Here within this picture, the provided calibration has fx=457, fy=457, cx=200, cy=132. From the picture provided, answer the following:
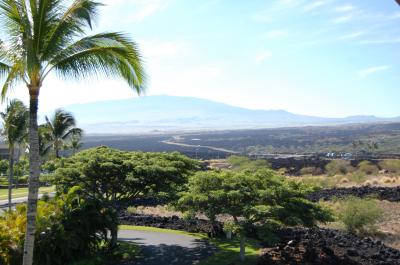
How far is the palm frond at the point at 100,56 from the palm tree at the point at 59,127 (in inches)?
1193

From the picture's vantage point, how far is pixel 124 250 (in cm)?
1909

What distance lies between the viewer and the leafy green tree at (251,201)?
645 inches

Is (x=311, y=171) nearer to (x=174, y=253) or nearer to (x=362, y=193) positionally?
(x=362, y=193)

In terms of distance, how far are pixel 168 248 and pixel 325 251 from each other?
258 inches

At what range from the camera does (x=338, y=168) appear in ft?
219

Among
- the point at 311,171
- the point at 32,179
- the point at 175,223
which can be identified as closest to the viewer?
the point at 32,179

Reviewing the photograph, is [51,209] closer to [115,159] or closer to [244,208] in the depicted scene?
[115,159]

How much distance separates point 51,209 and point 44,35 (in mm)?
8397

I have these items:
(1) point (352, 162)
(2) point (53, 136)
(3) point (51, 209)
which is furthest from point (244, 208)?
(1) point (352, 162)

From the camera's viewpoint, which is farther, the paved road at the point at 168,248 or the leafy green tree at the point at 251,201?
the paved road at the point at 168,248

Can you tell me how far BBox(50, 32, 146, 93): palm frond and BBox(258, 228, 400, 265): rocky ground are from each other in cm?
931

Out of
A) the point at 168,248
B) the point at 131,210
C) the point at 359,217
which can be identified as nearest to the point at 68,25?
the point at 168,248

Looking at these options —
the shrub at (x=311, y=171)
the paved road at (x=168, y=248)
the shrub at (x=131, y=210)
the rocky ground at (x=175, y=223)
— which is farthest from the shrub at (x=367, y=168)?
the paved road at (x=168, y=248)

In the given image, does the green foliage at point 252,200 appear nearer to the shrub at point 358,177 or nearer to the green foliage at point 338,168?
the shrub at point 358,177
